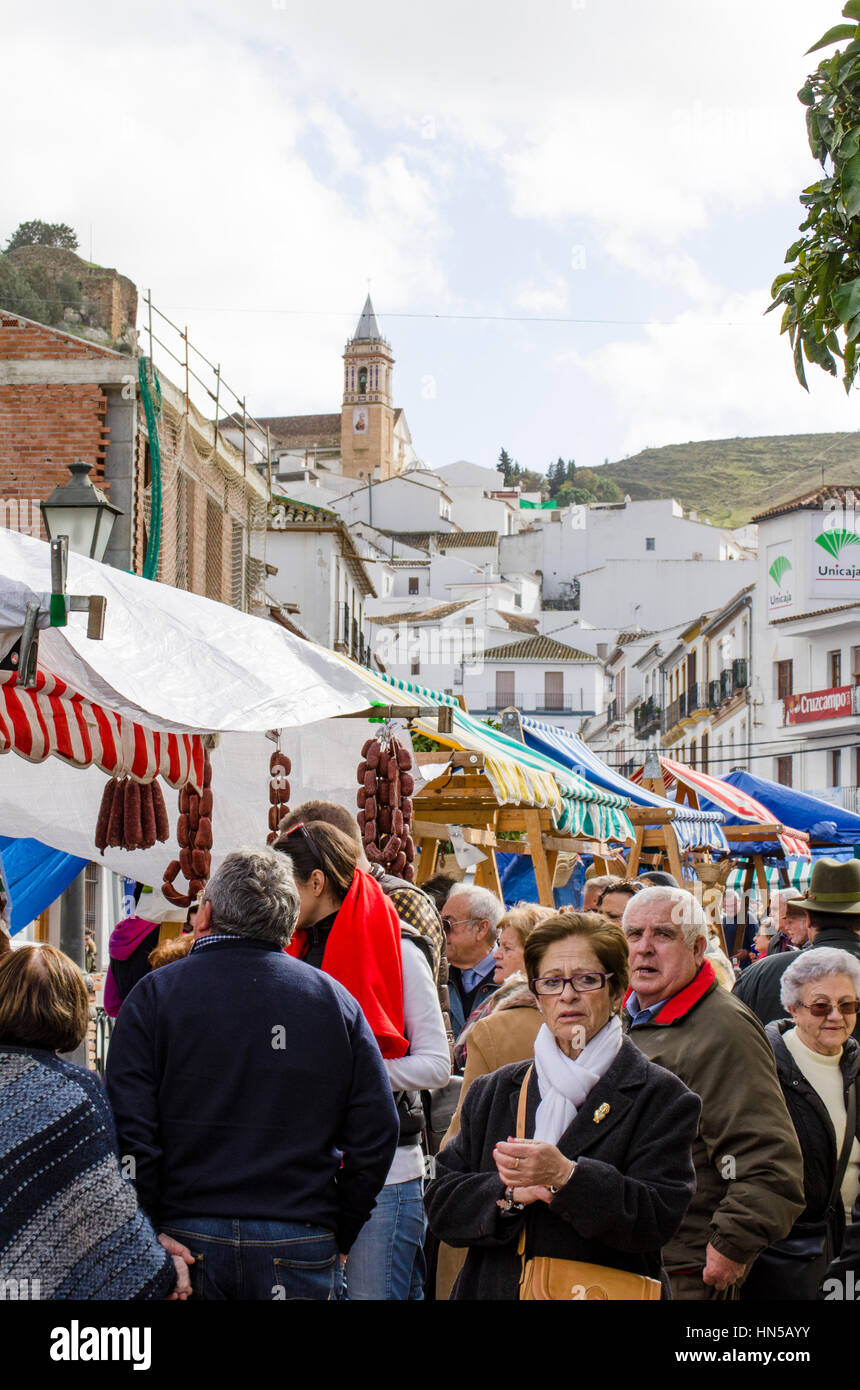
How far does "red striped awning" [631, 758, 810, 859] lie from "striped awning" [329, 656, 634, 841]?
464 cm

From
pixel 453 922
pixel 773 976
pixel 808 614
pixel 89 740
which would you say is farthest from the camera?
pixel 808 614

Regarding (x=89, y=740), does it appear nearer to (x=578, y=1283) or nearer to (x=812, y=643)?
(x=578, y=1283)

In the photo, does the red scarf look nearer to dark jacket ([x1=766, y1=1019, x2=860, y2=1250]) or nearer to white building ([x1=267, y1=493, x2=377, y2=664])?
dark jacket ([x1=766, y1=1019, x2=860, y2=1250])

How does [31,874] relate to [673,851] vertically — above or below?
above

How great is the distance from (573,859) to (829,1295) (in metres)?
8.14

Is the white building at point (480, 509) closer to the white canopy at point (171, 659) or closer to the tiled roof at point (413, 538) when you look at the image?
the tiled roof at point (413, 538)

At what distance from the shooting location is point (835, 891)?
6445 mm

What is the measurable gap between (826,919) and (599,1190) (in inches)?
129

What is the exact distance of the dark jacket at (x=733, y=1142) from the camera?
417cm

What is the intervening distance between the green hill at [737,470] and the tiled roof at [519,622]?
77.7 m

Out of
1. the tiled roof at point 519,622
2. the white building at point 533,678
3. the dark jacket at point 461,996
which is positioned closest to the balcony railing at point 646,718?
the white building at point 533,678

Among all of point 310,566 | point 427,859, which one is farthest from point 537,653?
point 427,859
